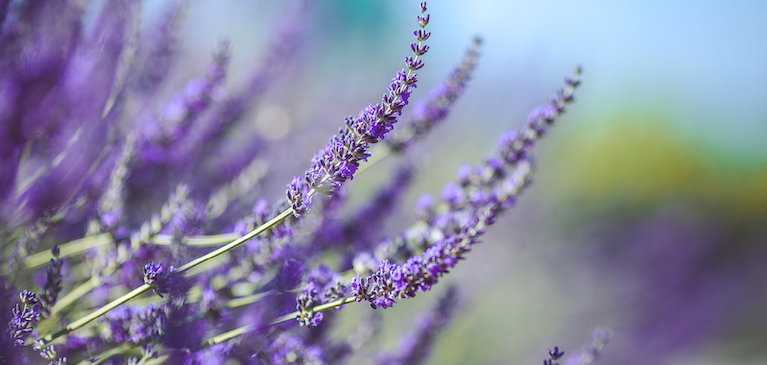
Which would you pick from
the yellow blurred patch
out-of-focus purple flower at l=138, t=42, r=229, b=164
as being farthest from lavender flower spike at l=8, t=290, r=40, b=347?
the yellow blurred patch

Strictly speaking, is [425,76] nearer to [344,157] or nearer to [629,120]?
[629,120]

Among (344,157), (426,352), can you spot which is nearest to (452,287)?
(426,352)

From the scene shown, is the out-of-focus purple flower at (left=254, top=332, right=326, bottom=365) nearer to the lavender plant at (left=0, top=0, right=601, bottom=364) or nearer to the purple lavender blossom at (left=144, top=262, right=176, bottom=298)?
the lavender plant at (left=0, top=0, right=601, bottom=364)

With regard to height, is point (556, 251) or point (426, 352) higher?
point (556, 251)

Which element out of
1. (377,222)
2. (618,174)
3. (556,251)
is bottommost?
(377,222)

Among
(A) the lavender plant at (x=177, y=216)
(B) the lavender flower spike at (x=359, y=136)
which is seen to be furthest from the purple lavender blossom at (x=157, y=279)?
(B) the lavender flower spike at (x=359, y=136)

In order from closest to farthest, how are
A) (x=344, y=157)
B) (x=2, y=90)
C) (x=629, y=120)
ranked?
(x=344, y=157)
(x=2, y=90)
(x=629, y=120)

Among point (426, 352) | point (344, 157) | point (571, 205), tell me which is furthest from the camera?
point (571, 205)

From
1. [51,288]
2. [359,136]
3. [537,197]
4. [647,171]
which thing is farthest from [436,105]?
[647,171]
